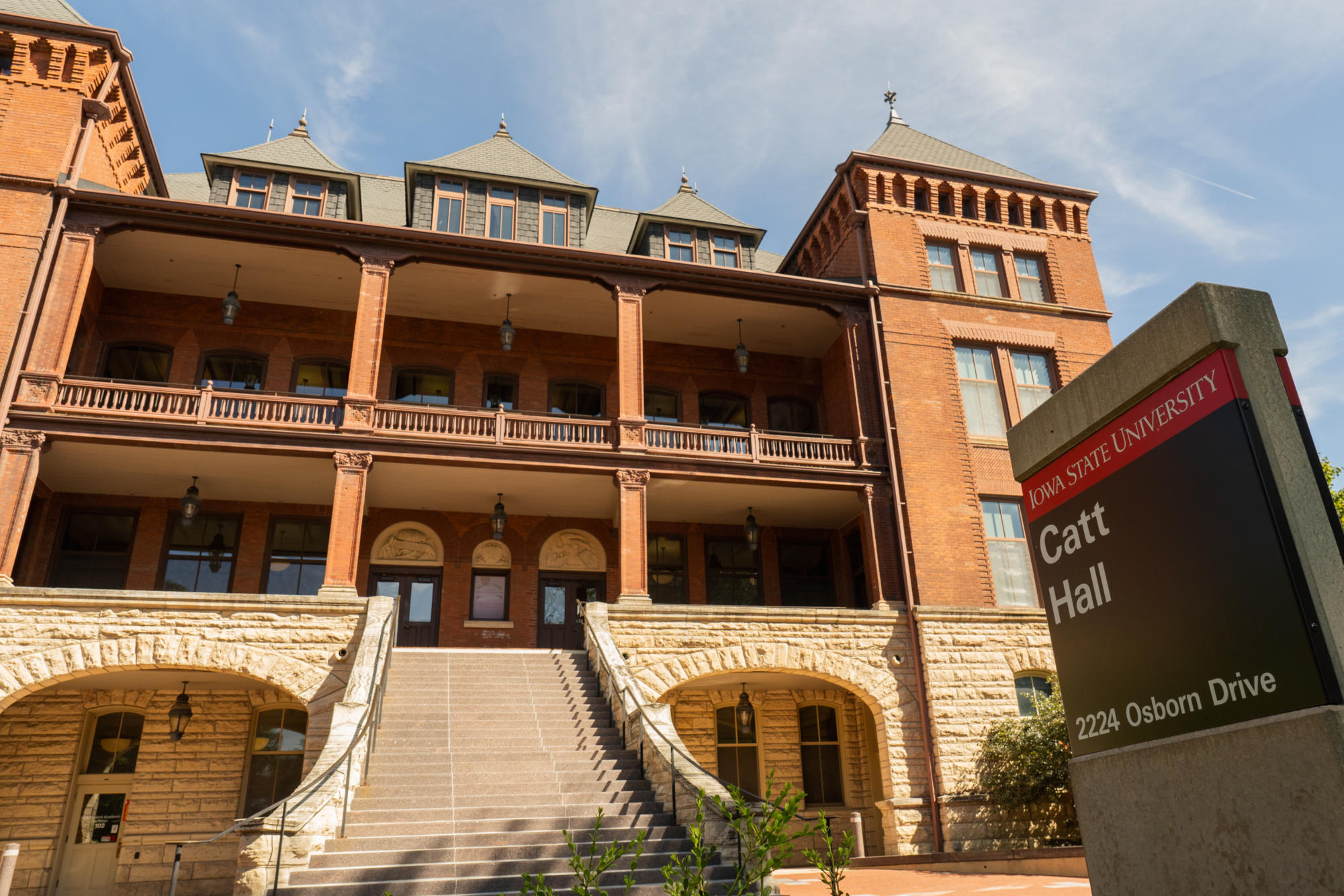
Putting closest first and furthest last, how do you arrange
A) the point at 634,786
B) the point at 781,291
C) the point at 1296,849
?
1. the point at 1296,849
2. the point at 634,786
3. the point at 781,291

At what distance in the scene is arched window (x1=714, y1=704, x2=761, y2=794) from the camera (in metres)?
19.8

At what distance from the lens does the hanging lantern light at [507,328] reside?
68.7 feet

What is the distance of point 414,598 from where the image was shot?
20969mm

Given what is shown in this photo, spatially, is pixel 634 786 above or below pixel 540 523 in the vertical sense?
below

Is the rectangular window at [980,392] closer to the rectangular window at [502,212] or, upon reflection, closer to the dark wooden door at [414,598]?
the rectangular window at [502,212]

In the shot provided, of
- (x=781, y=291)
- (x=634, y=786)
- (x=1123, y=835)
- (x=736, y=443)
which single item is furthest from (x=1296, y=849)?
(x=781, y=291)

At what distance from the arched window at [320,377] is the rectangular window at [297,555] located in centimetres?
338

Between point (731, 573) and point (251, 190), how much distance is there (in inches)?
613

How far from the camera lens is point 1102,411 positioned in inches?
134

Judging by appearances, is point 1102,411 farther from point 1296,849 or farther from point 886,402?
point 886,402

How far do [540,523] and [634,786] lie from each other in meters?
11.1

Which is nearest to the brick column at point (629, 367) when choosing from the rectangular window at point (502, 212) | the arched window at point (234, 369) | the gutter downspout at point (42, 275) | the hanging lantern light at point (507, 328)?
the hanging lantern light at point (507, 328)

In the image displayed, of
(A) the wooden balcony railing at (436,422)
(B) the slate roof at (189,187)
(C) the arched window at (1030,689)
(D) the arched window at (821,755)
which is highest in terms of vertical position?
(B) the slate roof at (189,187)

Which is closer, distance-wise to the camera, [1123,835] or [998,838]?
[1123,835]
